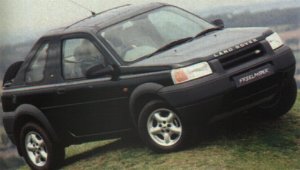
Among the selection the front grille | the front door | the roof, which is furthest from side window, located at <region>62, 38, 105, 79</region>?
the front grille

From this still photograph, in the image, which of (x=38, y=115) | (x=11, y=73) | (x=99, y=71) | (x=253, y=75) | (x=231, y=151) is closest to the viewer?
(x=231, y=151)

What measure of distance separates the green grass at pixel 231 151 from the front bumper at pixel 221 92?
0.23m

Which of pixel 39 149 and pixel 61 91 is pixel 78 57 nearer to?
pixel 61 91

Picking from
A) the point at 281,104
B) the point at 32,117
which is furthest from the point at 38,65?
the point at 281,104

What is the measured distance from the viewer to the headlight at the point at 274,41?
7.30 m

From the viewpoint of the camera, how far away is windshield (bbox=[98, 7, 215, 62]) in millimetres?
7418

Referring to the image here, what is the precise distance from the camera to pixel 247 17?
7.61 meters

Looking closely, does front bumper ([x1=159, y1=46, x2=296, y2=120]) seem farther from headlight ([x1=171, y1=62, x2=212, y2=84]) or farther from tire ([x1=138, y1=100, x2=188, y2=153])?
tire ([x1=138, y1=100, x2=188, y2=153])

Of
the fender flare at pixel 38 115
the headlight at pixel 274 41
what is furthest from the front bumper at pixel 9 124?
the headlight at pixel 274 41

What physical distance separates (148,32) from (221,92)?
998 millimetres

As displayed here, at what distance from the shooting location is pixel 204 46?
726 cm

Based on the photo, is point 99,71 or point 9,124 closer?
point 99,71

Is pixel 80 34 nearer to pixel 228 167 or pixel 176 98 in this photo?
pixel 176 98

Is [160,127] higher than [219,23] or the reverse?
the reverse
